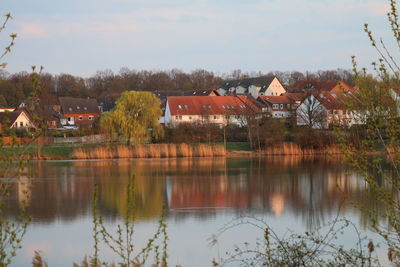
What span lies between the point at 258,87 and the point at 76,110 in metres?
29.4

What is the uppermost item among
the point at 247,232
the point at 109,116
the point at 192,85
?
the point at 192,85

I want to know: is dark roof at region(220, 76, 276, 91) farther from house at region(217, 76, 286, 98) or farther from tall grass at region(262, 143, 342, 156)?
tall grass at region(262, 143, 342, 156)

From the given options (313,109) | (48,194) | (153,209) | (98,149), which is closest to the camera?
(153,209)

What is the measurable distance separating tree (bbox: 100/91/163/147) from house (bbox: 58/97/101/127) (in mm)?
33525

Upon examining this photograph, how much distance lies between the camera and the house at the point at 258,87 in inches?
3524

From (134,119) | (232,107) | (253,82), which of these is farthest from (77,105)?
(134,119)

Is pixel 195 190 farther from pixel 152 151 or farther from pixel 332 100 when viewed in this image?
pixel 152 151

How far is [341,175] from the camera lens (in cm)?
2714

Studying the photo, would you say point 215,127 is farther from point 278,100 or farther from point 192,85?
point 192,85

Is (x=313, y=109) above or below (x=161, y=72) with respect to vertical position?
below

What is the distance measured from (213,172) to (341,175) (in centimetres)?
618

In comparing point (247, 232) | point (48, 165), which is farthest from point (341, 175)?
point (48, 165)

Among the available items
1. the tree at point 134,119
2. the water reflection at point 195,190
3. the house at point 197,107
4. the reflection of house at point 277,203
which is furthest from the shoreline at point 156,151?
the reflection of house at point 277,203

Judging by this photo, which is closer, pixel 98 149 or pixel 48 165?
pixel 48 165
